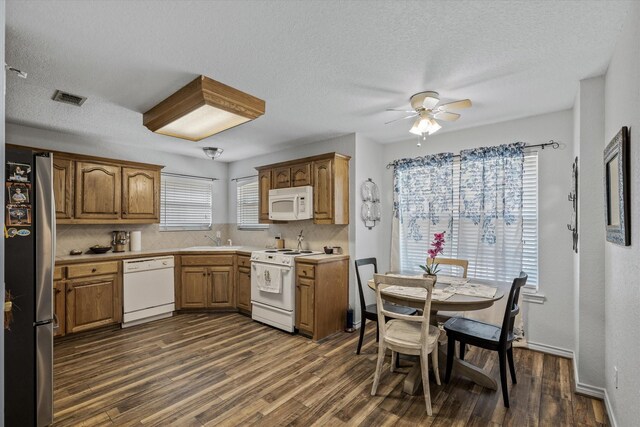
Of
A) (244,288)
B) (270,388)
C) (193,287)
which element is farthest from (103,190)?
(270,388)

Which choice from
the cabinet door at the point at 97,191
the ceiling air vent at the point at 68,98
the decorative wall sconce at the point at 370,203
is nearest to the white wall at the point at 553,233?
the decorative wall sconce at the point at 370,203

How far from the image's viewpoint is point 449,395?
2.46 meters

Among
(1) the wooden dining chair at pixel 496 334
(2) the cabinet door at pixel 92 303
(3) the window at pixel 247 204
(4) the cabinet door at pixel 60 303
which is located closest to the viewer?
(1) the wooden dining chair at pixel 496 334

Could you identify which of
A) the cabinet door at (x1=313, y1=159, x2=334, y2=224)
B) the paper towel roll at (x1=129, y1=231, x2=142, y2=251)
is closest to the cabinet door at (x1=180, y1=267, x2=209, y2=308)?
the paper towel roll at (x1=129, y1=231, x2=142, y2=251)

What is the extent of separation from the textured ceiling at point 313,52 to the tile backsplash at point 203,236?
1.61 m

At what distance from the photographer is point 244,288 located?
4520mm

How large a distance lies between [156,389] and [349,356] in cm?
176

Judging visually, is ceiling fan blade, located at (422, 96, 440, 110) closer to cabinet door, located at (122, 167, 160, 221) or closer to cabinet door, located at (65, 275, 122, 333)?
cabinet door, located at (122, 167, 160, 221)

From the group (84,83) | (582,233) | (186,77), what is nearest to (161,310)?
(84,83)

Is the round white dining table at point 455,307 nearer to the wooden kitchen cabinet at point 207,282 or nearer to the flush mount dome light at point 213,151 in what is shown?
the wooden kitchen cabinet at point 207,282

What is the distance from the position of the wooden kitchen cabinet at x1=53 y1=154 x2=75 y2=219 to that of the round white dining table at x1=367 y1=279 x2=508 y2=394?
3779 mm

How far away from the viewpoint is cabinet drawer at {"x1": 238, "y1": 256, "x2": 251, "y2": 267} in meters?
4.47

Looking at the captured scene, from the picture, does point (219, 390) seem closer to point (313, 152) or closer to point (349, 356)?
point (349, 356)

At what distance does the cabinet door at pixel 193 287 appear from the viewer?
4.54 meters
